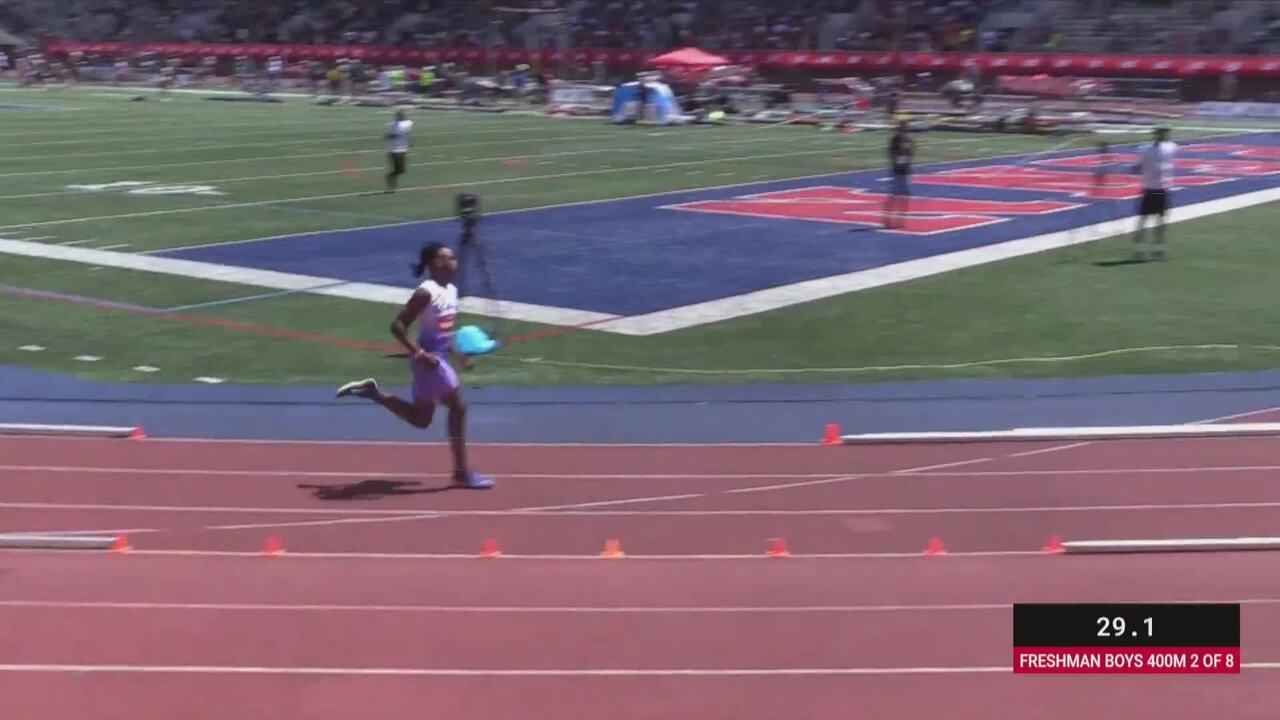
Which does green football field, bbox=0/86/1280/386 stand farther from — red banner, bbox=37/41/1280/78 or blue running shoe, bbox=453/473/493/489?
red banner, bbox=37/41/1280/78

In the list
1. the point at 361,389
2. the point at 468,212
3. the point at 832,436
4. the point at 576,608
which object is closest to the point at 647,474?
the point at 832,436

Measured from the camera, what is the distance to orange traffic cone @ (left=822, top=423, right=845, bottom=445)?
1271 centimetres

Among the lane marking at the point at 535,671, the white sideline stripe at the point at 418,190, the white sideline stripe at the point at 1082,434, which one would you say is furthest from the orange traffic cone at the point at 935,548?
the white sideline stripe at the point at 418,190

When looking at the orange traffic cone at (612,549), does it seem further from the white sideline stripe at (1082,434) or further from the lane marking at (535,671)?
the white sideline stripe at (1082,434)

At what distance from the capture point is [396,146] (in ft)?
96.0

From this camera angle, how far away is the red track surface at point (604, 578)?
7.50 metres

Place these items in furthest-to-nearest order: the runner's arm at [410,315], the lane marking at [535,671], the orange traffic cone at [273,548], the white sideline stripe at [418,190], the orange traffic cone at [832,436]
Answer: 1. the white sideline stripe at [418,190]
2. the orange traffic cone at [832,436]
3. the runner's arm at [410,315]
4. the orange traffic cone at [273,548]
5. the lane marking at [535,671]

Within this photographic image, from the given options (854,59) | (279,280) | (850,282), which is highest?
(279,280)

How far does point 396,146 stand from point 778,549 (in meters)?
20.6

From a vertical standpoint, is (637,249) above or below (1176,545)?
below

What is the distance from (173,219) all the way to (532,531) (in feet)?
54.5

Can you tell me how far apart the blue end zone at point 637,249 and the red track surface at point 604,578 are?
678 centimetres

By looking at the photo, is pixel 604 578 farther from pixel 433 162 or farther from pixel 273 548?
pixel 433 162

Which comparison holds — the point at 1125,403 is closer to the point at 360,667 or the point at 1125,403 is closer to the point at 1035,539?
the point at 1035,539
